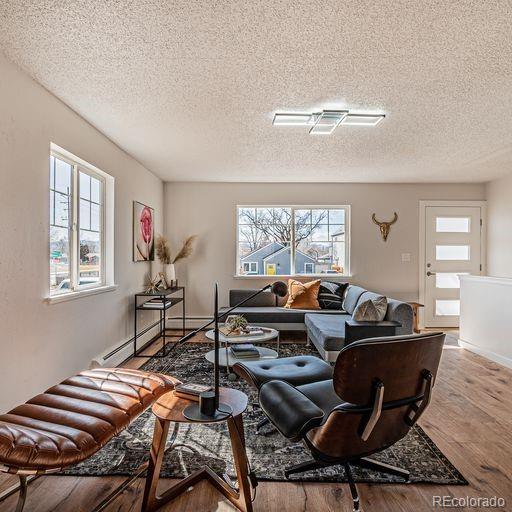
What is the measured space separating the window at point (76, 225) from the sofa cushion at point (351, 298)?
2.95m

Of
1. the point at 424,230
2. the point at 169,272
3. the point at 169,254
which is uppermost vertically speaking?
the point at 424,230

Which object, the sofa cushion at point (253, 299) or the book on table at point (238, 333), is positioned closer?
the book on table at point (238, 333)

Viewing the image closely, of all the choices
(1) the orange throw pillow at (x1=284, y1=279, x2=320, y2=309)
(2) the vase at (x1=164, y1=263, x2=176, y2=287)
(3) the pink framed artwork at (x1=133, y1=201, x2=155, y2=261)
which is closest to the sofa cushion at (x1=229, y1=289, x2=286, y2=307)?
(1) the orange throw pillow at (x1=284, y1=279, x2=320, y2=309)

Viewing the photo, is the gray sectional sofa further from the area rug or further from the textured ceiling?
the textured ceiling

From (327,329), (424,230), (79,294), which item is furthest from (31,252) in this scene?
(424,230)

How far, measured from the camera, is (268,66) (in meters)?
2.25

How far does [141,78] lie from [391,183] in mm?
4413

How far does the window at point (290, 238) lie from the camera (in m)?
5.82

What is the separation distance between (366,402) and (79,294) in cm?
245

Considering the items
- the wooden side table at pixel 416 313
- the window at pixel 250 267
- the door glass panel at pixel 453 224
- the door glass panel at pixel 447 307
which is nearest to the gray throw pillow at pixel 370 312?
the wooden side table at pixel 416 313

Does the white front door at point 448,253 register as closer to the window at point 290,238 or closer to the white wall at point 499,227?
the white wall at point 499,227

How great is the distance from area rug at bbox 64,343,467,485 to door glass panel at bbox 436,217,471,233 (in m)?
4.15

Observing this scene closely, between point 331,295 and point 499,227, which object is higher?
point 499,227

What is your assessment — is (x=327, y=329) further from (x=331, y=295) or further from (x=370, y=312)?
(x=331, y=295)
